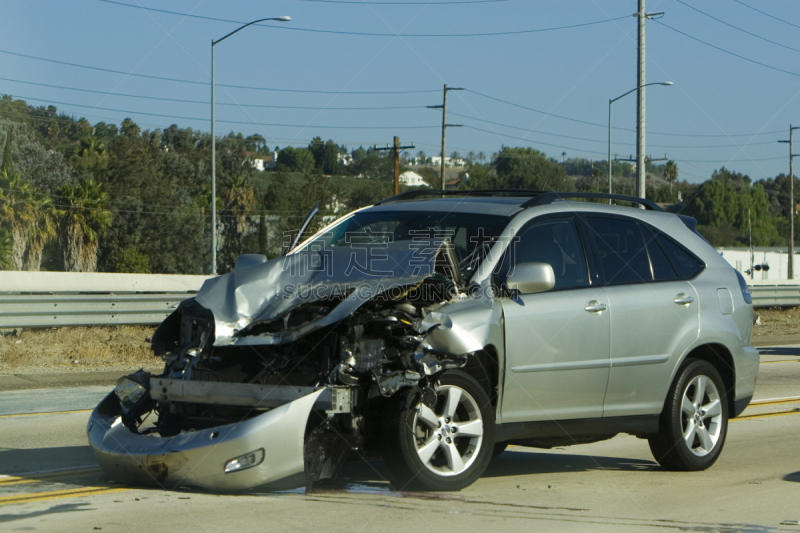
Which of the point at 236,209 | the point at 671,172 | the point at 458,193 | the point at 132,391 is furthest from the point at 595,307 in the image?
the point at 671,172

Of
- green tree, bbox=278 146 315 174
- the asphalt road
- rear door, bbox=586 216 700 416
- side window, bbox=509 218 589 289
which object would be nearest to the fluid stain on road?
the asphalt road

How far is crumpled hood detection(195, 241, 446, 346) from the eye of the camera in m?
5.75

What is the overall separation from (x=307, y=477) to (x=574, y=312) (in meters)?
2.16

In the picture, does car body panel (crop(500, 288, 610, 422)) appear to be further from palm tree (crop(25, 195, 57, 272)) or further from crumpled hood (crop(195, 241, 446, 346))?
palm tree (crop(25, 195, 57, 272))

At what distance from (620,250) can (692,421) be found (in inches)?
54.7

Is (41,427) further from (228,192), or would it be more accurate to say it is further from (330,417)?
(228,192)

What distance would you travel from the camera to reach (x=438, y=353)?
5762 millimetres

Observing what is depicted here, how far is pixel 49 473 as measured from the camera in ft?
21.0

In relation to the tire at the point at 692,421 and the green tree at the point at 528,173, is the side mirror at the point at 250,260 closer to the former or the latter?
the tire at the point at 692,421

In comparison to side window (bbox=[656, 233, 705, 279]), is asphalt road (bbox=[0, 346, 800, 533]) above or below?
below

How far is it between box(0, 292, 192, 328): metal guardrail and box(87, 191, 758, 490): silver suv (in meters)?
9.37

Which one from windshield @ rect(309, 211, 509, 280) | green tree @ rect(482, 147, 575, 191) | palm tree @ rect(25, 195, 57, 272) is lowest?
windshield @ rect(309, 211, 509, 280)

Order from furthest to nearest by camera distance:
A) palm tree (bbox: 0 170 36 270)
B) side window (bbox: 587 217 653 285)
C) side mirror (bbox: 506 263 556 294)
→ palm tree (bbox: 0 170 36 270), side window (bbox: 587 217 653 285), side mirror (bbox: 506 263 556 294)

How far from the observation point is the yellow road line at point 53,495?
18.2ft
